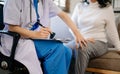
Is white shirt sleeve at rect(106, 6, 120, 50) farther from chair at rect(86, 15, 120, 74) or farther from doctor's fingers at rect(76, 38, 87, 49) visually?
doctor's fingers at rect(76, 38, 87, 49)

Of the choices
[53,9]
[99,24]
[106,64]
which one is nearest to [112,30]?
[99,24]

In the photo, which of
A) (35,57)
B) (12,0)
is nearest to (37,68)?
(35,57)

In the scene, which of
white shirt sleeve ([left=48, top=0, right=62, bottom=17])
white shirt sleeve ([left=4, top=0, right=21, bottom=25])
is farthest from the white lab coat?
white shirt sleeve ([left=48, top=0, right=62, bottom=17])

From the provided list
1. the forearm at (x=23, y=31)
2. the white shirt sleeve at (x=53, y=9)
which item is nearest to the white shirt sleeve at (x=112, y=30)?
the white shirt sleeve at (x=53, y=9)

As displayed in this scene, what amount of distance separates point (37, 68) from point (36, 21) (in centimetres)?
34

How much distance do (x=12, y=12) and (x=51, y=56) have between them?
0.38 m

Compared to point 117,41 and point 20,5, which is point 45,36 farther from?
point 117,41

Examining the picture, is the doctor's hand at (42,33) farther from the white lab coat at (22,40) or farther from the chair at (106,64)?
the chair at (106,64)

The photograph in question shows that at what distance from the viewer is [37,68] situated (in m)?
1.46

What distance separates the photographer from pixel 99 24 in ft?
7.43

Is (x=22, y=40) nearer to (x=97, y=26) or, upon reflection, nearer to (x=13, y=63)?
(x=13, y=63)

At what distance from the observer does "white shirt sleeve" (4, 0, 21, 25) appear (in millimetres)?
1513

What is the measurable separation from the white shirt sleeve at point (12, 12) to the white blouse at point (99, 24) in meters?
0.96

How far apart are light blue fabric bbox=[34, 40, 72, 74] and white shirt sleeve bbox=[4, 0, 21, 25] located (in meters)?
0.19
